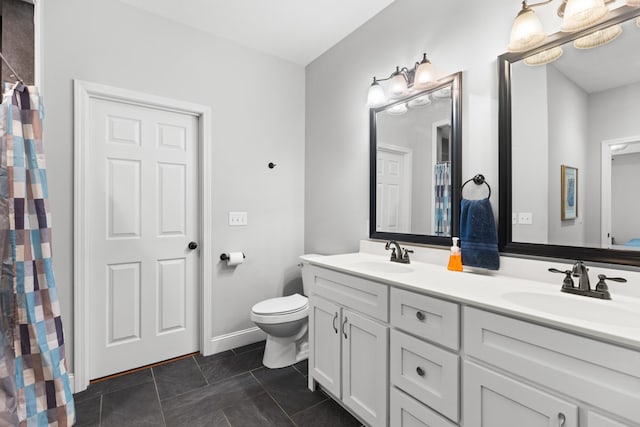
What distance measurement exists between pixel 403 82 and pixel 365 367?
171 centimetres

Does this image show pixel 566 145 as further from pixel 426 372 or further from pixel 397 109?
pixel 426 372

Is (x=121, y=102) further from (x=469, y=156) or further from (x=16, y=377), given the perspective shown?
(x=469, y=156)

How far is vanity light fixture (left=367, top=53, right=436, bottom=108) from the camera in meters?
1.74

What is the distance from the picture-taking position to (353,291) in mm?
1552

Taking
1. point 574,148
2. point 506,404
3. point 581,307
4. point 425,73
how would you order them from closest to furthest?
point 506,404 → point 581,307 → point 574,148 → point 425,73

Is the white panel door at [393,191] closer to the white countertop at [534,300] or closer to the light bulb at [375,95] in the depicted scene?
the light bulb at [375,95]

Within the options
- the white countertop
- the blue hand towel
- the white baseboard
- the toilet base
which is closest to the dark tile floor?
the toilet base

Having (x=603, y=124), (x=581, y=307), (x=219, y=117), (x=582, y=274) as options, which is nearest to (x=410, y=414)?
(x=581, y=307)

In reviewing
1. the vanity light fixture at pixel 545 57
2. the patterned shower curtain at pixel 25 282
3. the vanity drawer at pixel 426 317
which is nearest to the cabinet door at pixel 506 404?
the vanity drawer at pixel 426 317

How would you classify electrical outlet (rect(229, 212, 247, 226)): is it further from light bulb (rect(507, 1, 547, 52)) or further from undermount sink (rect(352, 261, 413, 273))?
light bulb (rect(507, 1, 547, 52))

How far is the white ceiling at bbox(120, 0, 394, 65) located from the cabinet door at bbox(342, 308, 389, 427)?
2064mm

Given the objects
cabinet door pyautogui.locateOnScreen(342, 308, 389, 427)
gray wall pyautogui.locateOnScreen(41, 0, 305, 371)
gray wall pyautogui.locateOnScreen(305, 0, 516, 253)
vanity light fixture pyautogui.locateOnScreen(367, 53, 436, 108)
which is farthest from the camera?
gray wall pyautogui.locateOnScreen(41, 0, 305, 371)

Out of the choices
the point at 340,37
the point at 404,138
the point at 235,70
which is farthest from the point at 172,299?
the point at 340,37

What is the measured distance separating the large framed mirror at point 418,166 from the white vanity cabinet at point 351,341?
Result: 597 millimetres
